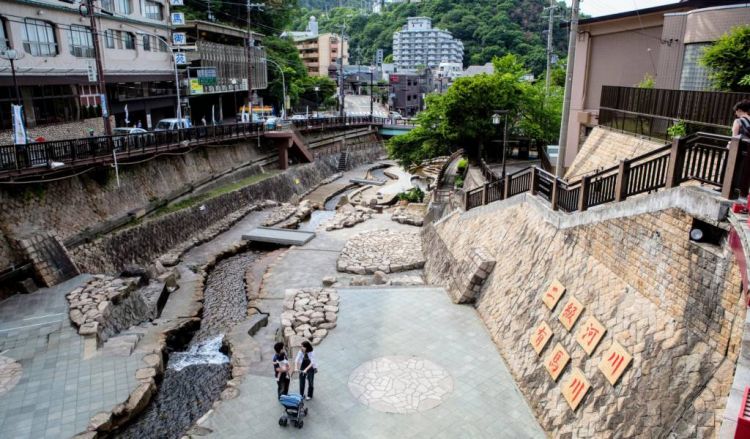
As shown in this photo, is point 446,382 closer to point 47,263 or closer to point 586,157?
point 586,157

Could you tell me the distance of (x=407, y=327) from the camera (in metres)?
13.8

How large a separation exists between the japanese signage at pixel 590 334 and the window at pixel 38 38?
2936 cm

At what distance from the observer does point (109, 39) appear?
32312mm

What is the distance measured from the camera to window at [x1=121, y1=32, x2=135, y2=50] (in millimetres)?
34216

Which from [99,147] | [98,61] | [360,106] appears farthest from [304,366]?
[360,106]

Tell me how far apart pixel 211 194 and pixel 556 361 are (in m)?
25.8

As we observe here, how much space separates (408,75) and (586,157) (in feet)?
252

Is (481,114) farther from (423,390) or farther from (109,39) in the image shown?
→ (109,39)

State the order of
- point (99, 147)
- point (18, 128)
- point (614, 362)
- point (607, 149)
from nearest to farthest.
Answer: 1. point (614, 362)
2. point (607, 149)
3. point (18, 128)
4. point (99, 147)

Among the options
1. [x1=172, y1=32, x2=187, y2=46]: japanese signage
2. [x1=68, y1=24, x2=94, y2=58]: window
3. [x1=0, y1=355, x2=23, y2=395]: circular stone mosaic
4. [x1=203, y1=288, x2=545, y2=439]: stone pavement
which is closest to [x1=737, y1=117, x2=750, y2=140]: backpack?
[x1=203, y1=288, x2=545, y2=439]: stone pavement

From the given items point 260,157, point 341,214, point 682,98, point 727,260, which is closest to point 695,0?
point 682,98

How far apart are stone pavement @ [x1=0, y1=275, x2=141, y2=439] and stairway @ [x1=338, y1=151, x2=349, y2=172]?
39815mm

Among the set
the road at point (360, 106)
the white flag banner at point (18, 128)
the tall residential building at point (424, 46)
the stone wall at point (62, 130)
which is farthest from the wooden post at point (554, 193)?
the tall residential building at point (424, 46)

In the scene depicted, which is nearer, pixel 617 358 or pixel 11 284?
pixel 617 358
